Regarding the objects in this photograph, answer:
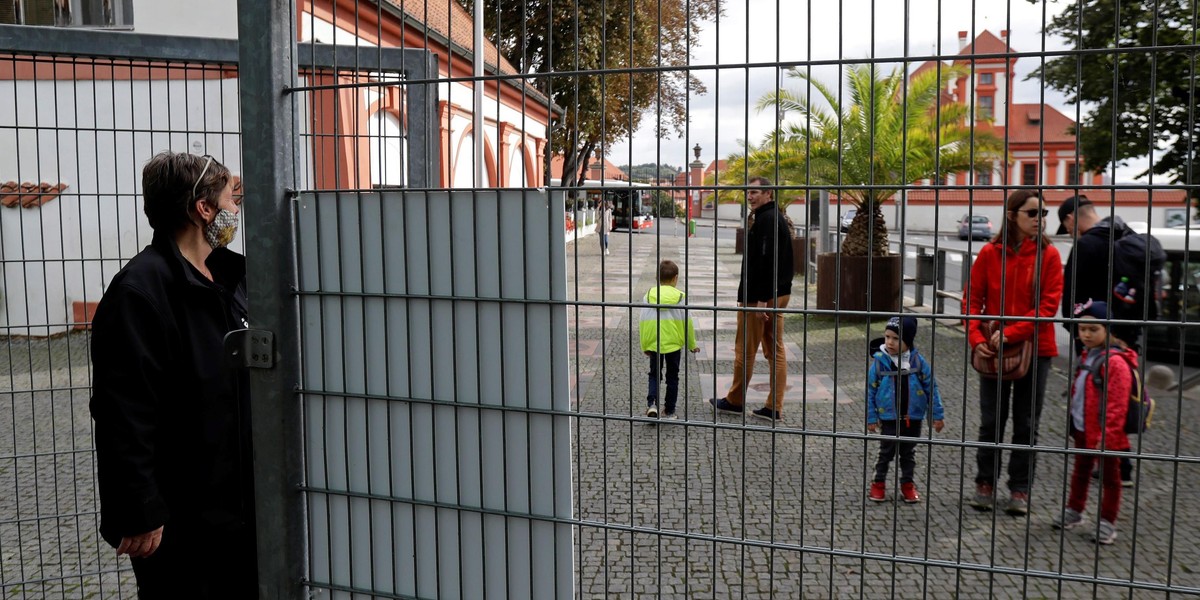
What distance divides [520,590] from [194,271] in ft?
4.29

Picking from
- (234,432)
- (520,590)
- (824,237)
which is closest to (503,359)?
(520,590)

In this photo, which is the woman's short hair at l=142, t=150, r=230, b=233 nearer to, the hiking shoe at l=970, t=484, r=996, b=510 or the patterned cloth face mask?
the patterned cloth face mask

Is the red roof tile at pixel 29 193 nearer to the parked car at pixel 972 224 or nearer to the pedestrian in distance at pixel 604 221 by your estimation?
the pedestrian in distance at pixel 604 221

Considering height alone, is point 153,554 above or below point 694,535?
below

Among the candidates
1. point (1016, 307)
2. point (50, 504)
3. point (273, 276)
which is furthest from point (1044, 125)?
point (50, 504)

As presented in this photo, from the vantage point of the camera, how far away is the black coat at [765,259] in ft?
6.95

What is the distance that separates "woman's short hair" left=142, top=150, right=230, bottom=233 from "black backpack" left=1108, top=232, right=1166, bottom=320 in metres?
2.31

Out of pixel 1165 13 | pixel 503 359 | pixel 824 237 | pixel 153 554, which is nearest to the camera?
pixel 503 359

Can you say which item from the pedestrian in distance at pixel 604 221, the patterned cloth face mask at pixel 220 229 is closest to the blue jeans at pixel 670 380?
the patterned cloth face mask at pixel 220 229

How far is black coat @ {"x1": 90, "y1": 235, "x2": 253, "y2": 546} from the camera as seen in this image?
2.45m

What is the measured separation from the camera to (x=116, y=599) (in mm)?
4031

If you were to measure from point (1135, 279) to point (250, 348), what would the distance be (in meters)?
2.59

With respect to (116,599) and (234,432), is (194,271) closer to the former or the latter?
(234,432)

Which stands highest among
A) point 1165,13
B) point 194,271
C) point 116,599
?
point 1165,13
